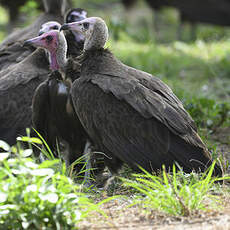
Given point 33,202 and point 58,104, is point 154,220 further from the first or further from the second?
point 58,104

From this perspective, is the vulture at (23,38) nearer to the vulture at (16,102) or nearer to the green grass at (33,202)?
the vulture at (16,102)

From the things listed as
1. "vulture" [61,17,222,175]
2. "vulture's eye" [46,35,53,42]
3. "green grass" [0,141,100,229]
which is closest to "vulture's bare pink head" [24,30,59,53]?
"vulture's eye" [46,35,53,42]

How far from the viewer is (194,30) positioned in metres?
14.7

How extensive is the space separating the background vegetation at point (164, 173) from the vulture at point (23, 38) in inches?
56.2

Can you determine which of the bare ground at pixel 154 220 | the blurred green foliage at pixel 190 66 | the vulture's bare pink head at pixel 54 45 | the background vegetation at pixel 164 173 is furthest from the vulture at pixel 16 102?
the bare ground at pixel 154 220

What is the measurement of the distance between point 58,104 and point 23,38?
6.18ft

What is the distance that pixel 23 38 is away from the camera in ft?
19.0

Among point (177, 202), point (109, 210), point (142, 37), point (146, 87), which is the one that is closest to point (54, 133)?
point (146, 87)

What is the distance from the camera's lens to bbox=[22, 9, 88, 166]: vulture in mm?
4168

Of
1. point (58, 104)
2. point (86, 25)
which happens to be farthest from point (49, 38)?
point (58, 104)

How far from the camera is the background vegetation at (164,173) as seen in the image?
2619mm

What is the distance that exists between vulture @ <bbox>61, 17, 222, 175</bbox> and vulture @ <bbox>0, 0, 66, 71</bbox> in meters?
1.73

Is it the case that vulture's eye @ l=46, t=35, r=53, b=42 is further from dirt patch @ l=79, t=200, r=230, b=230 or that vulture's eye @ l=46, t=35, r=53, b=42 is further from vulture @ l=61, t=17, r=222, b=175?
dirt patch @ l=79, t=200, r=230, b=230

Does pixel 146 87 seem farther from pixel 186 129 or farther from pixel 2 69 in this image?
pixel 2 69
